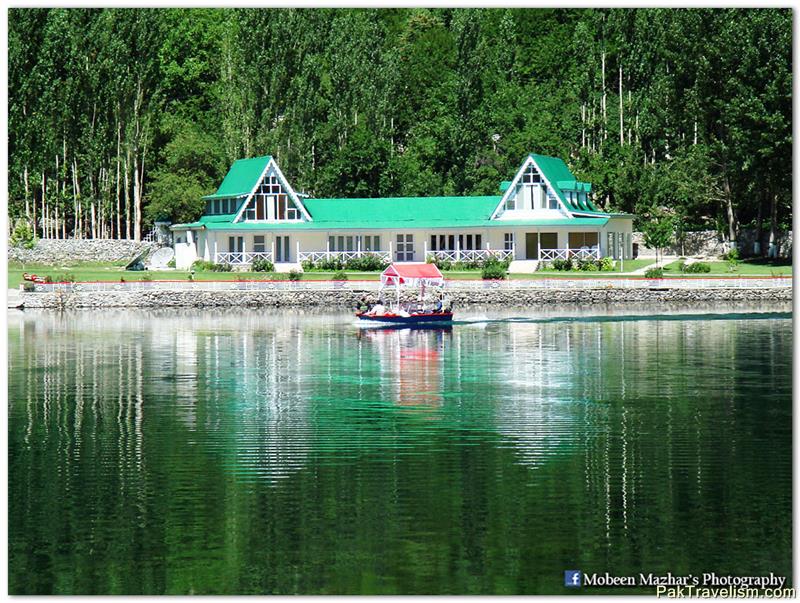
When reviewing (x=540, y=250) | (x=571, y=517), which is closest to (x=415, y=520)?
(x=571, y=517)

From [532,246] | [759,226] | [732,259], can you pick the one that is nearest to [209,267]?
[532,246]

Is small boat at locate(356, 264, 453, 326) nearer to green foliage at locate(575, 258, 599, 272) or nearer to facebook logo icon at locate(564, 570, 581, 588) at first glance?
green foliage at locate(575, 258, 599, 272)

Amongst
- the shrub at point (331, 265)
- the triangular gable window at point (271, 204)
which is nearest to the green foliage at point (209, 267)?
the triangular gable window at point (271, 204)

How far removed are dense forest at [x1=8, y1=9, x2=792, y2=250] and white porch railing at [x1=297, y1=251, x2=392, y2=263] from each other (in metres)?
10.4

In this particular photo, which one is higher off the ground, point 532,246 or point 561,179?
point 561,179

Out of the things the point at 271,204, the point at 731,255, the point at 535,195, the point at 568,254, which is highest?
the point at 535,195

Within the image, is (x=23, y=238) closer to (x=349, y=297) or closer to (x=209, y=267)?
A: (x=209, y=267)

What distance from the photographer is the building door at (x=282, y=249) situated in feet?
321

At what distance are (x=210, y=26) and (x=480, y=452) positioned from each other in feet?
319

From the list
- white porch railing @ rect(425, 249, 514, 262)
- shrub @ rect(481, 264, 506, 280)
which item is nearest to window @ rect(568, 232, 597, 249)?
white porch railing @ rect(425, 249, 514, 262)

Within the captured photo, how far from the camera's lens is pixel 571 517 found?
998 inches

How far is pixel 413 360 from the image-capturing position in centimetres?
5303

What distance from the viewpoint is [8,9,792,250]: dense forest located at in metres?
90.8

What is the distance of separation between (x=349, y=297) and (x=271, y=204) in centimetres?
1805
